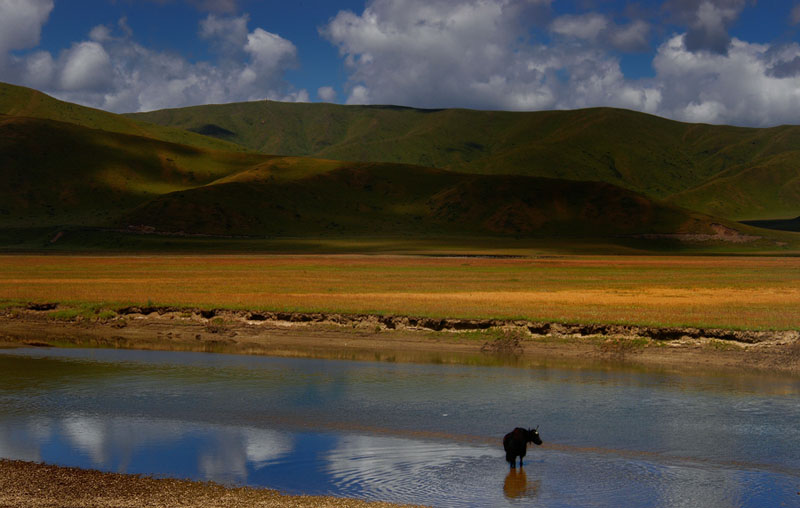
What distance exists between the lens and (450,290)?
51.6m

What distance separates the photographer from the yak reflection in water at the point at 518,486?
1436 centimetres

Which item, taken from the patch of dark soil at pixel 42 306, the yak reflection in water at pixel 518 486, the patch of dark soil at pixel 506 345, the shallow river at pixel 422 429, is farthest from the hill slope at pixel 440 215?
the yak reflection in water at pixel 518 486

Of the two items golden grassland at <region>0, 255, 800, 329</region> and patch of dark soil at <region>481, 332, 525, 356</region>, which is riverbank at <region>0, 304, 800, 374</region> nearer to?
patch of dark soil at <region>481, 332, 525, 356</region>

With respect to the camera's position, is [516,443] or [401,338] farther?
[401,338]

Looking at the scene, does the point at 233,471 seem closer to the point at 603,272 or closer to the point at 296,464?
the point at 296,464

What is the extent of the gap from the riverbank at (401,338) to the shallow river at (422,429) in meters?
2.71

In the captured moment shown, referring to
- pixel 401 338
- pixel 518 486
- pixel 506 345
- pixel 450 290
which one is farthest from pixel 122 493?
pixel 450 290

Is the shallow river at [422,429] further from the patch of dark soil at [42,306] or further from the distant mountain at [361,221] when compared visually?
the distant mountain at [361,221]

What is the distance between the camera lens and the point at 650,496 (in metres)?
14.3

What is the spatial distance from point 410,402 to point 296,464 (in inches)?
251

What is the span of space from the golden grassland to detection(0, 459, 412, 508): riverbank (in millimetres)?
22111

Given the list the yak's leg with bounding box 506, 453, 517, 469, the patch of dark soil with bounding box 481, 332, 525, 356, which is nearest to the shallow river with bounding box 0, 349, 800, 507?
the yak's leg with bounding box 506, 453, 517, 469

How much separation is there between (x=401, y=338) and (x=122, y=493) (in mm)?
20807

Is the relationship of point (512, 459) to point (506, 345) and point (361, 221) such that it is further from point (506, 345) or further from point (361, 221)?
point (361, 221)
